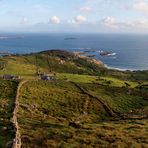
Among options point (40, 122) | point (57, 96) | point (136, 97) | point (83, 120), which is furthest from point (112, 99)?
point (40, 122)

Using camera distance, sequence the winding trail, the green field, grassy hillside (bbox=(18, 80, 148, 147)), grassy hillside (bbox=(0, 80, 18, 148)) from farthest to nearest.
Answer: grassy hillside (bbox=(18, 80, 148, 147)) < the green field < grassy hillside (bbox=(0, 80, 18, 148)) < the winding trail

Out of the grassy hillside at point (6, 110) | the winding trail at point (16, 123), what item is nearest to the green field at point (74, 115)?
the grassy hillside at point (6, 110)

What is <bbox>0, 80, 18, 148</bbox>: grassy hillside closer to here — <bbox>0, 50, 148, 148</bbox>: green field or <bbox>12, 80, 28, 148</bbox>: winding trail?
<bbox>0, 50, 148, 148</bbox>: green field

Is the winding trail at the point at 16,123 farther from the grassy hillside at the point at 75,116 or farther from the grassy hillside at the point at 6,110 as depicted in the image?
the grassy hillside at the point at 75,116

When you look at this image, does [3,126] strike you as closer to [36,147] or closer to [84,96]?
[36,147]

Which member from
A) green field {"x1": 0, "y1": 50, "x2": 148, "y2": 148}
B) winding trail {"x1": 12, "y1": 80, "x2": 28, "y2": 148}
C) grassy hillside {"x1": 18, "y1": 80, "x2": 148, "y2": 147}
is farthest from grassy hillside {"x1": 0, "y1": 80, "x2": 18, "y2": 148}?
grassy hillside {"x1": 18, "y1": 80, "x2": 148, "y2": 147}

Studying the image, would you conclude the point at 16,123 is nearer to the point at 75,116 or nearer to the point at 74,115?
the point at 75,116

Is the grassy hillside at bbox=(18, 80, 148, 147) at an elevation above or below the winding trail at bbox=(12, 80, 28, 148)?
below
